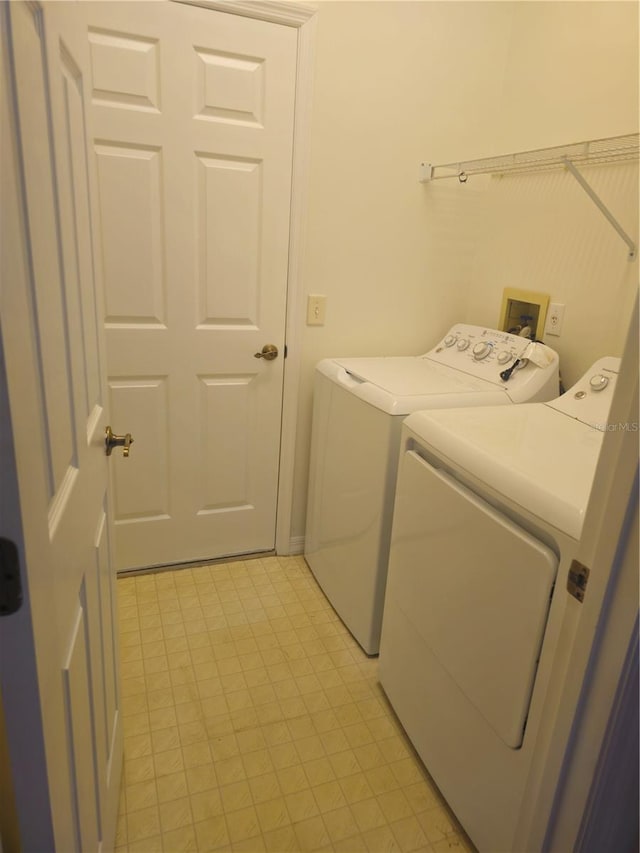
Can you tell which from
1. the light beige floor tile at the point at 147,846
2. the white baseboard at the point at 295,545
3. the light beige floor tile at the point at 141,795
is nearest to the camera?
the light beige floor tile at the point at 147,846

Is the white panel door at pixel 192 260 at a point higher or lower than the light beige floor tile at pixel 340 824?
higher

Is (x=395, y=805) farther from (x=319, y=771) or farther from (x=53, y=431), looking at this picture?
(x=53, y=431)

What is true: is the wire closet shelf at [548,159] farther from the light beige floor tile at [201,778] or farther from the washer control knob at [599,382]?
the light beige floor tile at [201,778]

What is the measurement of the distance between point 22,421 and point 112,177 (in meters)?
1.62

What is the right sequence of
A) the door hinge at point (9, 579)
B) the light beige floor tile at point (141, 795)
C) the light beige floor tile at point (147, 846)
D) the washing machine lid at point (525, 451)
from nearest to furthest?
1. the door hinge at point (9, 579)
2. the washing machine lid at point (525, 451)
3. the light beige floor tile at point (147, 846)
4. the light beige floor tile at point (141, 795)

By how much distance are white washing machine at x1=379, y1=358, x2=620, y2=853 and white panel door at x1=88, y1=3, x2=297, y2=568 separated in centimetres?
90

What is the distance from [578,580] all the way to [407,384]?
1164mm

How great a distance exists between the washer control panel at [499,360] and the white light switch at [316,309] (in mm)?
477

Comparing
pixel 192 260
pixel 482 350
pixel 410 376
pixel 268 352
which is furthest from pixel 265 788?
pixel 192 260

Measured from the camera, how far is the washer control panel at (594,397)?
1581mm

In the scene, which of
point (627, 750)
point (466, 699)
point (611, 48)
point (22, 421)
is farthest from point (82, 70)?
point (611, 48)

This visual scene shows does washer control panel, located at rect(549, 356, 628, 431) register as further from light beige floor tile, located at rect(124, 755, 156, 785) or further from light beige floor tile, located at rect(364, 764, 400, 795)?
light beige floor tile, located at rect(124, 755, 156, 785)

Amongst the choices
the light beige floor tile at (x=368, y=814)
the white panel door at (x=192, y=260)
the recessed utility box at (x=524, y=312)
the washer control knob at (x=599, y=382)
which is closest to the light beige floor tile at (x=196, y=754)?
the light beige floor tile at (x=368, y=814)

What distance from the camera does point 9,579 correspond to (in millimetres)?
561
